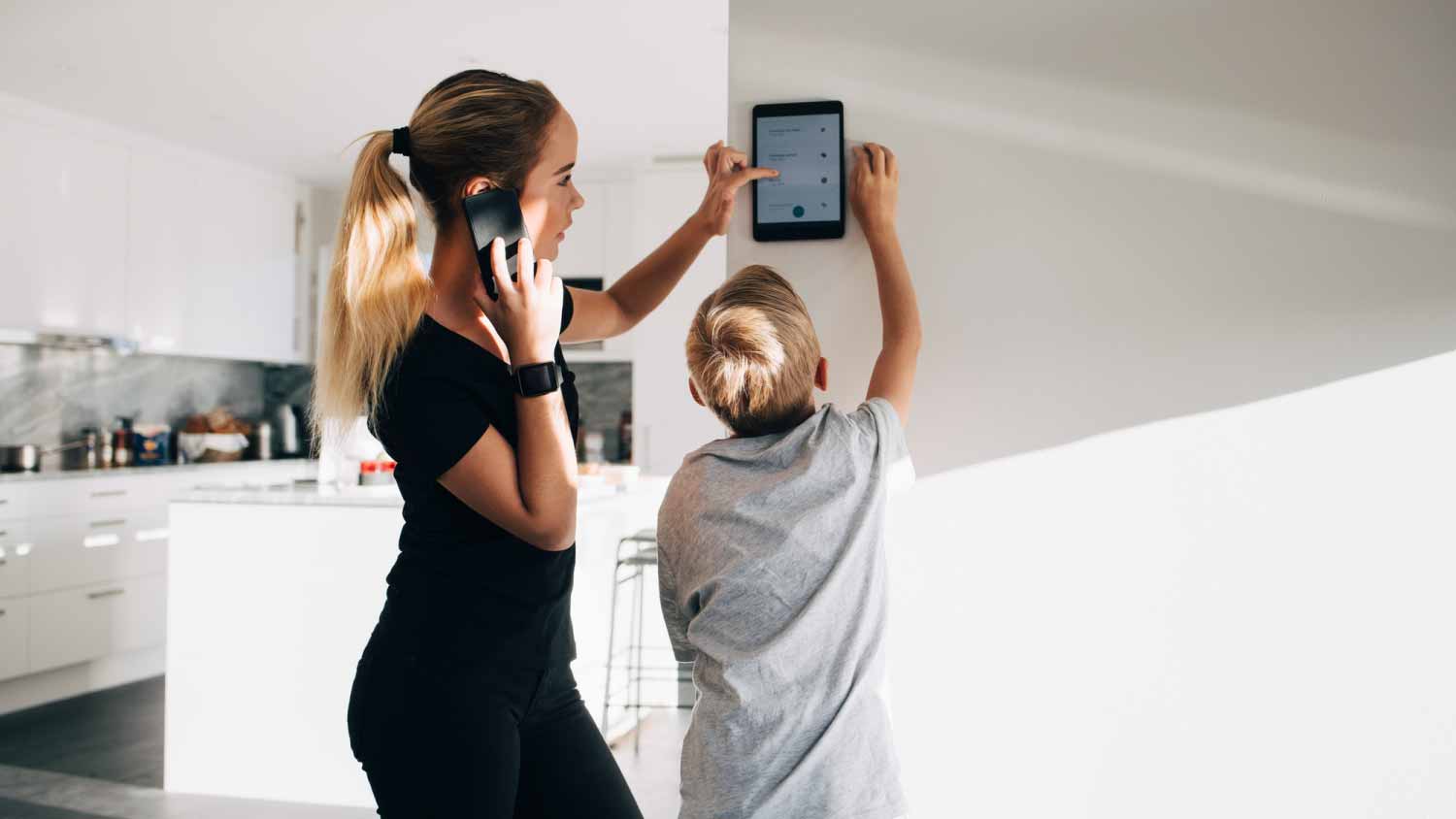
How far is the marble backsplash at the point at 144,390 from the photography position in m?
4.74

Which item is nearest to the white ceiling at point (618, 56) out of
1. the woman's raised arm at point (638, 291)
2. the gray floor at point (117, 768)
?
the woman's raised arm at point (638, 291)

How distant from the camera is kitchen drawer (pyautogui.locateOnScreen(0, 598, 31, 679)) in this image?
399 centimetres

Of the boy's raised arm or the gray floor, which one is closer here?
the boy's raised arm

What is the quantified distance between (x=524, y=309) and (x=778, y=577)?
0.38m

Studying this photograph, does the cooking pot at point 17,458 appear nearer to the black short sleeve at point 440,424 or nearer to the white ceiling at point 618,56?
the white ceiling at point 618,56

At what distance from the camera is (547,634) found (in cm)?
117

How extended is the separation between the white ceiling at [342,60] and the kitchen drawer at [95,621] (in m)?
2.02

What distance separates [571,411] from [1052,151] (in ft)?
2.07

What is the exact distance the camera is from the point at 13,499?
160 inches

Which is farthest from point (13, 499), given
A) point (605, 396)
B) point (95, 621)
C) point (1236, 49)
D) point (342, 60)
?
point (1236, 49)

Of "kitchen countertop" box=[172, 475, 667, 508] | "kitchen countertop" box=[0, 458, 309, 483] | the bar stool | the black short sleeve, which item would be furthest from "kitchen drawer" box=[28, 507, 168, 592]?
the black short sleeve

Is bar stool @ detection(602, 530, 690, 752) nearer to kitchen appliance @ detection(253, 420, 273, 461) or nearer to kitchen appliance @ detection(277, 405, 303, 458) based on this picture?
kitchen appliance @ detection(253, 420, 273, 461)

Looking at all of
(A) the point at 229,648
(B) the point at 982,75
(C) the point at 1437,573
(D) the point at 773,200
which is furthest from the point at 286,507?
(C) the point at 1437,573

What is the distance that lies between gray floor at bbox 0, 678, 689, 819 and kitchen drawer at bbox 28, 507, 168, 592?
1.67 feet
